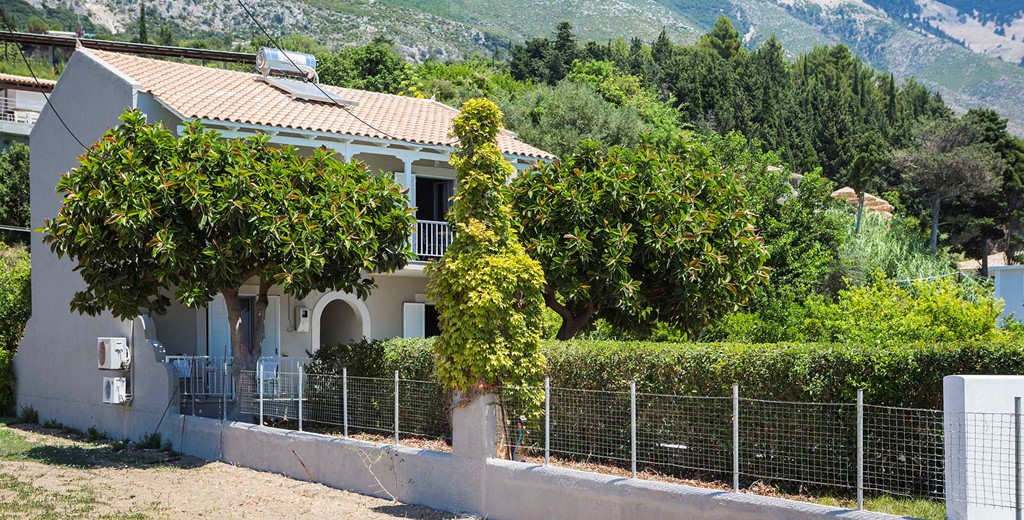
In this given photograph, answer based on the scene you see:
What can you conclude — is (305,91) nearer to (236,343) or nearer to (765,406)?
(236,343)

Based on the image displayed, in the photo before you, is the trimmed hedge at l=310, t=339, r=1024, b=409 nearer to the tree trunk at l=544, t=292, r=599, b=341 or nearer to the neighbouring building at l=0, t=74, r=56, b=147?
the tree trunk at l=544, t=292, r=599, b=341

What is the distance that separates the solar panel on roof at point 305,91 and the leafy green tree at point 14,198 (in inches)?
817

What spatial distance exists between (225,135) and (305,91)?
4.22 metres

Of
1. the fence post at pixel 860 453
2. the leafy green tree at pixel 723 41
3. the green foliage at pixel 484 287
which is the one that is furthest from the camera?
the leafy green tree at pixel 723 41

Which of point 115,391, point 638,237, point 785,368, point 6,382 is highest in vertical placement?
point 638,237

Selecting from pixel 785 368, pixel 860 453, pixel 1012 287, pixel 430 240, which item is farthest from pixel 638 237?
pixel 1012 287

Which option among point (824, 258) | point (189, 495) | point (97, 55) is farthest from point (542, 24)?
point (189, 495)

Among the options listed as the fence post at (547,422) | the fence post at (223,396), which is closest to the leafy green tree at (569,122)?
the fence post at (223,396)

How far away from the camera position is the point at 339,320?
2464cm

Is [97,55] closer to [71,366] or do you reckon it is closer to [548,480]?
[71,366]

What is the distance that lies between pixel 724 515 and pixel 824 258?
26.5 metres

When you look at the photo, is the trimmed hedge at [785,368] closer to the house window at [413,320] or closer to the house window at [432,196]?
the house window at [413,320]

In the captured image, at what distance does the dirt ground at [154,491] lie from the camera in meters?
13.1

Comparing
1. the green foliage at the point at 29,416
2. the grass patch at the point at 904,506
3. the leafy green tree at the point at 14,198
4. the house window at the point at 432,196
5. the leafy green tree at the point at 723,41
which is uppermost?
the leafy green tree at the point at 723,41
